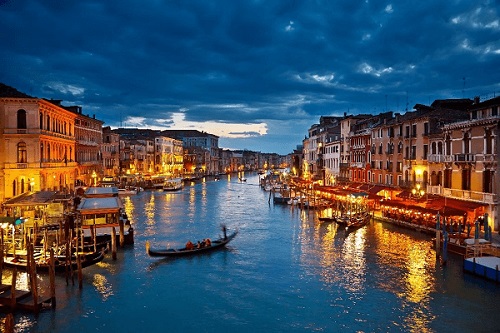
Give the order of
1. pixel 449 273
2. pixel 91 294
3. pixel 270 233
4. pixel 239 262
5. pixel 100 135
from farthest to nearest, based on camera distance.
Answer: pixel 100 135 < pixel 270 233 < pixel 239 262 < pixel 449 273 < pixel 91 294

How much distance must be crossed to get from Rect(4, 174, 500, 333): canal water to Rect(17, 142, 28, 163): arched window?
39.9 ft

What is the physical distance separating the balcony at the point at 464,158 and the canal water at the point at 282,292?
16.6ft

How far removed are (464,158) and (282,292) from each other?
583 inches

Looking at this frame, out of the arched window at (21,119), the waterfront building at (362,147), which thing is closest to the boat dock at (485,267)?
the waterfront building at (362,147)

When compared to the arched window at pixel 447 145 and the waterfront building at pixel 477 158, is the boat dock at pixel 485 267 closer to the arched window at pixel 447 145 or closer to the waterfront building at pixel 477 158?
the waterfront building at pixel 477 158

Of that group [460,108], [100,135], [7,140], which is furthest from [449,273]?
[100,135]

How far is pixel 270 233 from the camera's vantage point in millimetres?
29469

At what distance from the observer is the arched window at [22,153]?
103ft

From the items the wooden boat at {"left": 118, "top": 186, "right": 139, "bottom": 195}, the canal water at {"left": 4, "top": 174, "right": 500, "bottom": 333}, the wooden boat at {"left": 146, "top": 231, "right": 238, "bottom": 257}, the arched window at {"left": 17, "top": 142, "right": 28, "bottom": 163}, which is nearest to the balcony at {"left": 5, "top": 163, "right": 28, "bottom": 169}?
the arched window at {"left": 17, "top": 142, "right": 28, "bottom": 163}

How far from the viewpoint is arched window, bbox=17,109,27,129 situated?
31.5 meters

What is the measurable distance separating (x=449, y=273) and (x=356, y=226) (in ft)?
38.3

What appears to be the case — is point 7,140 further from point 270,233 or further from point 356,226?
point 356,226

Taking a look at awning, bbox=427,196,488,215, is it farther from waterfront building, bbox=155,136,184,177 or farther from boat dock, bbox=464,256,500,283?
waterfront building, bbox=155,136,184,177

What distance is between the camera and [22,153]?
31703mm
